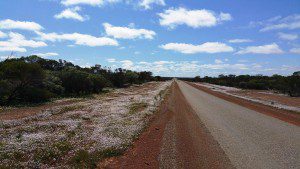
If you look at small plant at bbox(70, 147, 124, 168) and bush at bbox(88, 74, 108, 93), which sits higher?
bush at bbox(88, 74, 108, 93)

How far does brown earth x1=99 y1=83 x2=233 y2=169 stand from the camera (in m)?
13.6

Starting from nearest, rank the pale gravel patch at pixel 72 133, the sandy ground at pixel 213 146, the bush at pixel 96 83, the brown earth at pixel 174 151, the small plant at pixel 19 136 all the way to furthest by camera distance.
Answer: the brown earth at pixel 174 151, the sandy ground at pixel 213 146, the pale gravel patch at pixel 72 133, the small plant at pixel 19 136, the bush at pixel 96 83

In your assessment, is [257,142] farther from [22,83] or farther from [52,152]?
[22,83]

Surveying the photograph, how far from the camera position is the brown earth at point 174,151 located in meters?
13.6

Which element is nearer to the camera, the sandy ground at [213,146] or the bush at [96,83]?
the sandy ground at [213,146]

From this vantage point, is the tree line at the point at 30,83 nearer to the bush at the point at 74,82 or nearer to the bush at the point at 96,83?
the bush at the point at 74,82

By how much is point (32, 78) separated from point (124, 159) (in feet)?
95.1

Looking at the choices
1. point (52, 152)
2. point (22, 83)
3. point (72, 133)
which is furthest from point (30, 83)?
point (52, 152)

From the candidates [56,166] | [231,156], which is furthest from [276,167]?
[56,166]

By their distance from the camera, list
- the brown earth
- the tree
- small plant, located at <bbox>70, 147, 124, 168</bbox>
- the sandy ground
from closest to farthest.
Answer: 1. small plant, located at <bbox>70, 147, 124, 168</bbox>
2. the brown earth
3. the sandy ground
4. the tree

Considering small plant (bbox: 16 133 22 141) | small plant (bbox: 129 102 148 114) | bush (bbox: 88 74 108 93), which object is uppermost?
bush (bbox: 88 74 108 93)

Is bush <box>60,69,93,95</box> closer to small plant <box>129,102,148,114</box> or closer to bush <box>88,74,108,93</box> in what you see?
bush <box>88,74,108,93</box>

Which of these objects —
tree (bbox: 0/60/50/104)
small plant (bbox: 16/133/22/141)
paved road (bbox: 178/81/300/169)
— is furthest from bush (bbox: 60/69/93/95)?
small plant (bbox: 16/133/22/141)

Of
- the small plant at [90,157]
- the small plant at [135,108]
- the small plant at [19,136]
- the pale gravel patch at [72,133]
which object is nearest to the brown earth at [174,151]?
the small plant at [90,157]
